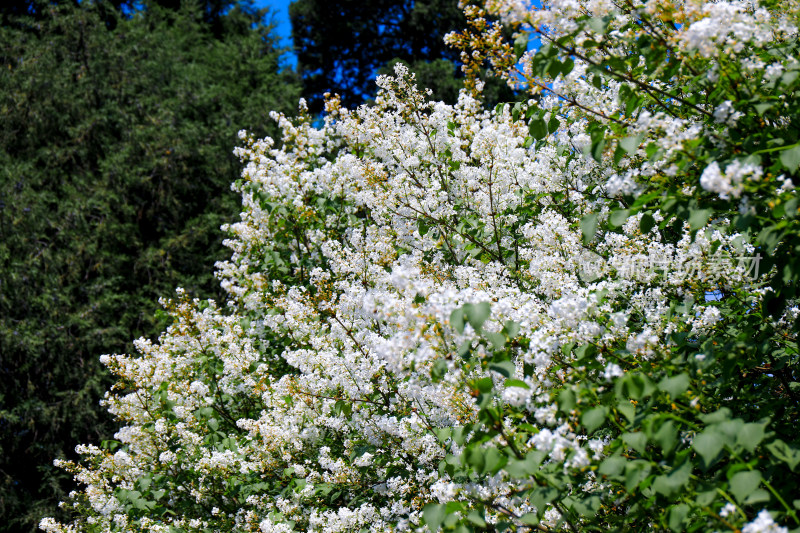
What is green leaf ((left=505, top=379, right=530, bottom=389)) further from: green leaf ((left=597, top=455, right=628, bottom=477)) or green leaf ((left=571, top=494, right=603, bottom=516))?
green leaf ((left=571, top=494, right=603, bottom=516))

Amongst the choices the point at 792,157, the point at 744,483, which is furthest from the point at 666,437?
the point at 792,157

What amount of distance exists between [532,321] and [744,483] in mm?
1002

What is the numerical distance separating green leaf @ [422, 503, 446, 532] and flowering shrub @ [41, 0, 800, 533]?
0.01 m

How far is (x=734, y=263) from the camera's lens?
8.09 feet

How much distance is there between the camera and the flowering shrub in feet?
6.08

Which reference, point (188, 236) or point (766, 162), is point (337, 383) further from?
point (188, 236)

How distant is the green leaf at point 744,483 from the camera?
1.50m

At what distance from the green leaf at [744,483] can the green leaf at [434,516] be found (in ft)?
2.89

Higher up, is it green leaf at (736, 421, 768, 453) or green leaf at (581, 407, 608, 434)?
green leaf at (581, 407, 608, 434)

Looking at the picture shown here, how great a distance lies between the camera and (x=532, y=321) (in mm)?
2387

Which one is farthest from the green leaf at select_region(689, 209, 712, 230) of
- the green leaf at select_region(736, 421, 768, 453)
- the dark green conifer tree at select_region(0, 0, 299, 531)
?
the dark green conifer tree at select_region(0, 0, 299, 531)

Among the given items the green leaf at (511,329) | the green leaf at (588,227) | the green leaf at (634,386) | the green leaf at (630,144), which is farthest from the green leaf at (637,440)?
the green leaf at (630,144)

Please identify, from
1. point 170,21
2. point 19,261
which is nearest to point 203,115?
point 19,261

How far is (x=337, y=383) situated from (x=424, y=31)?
17.2 metres
